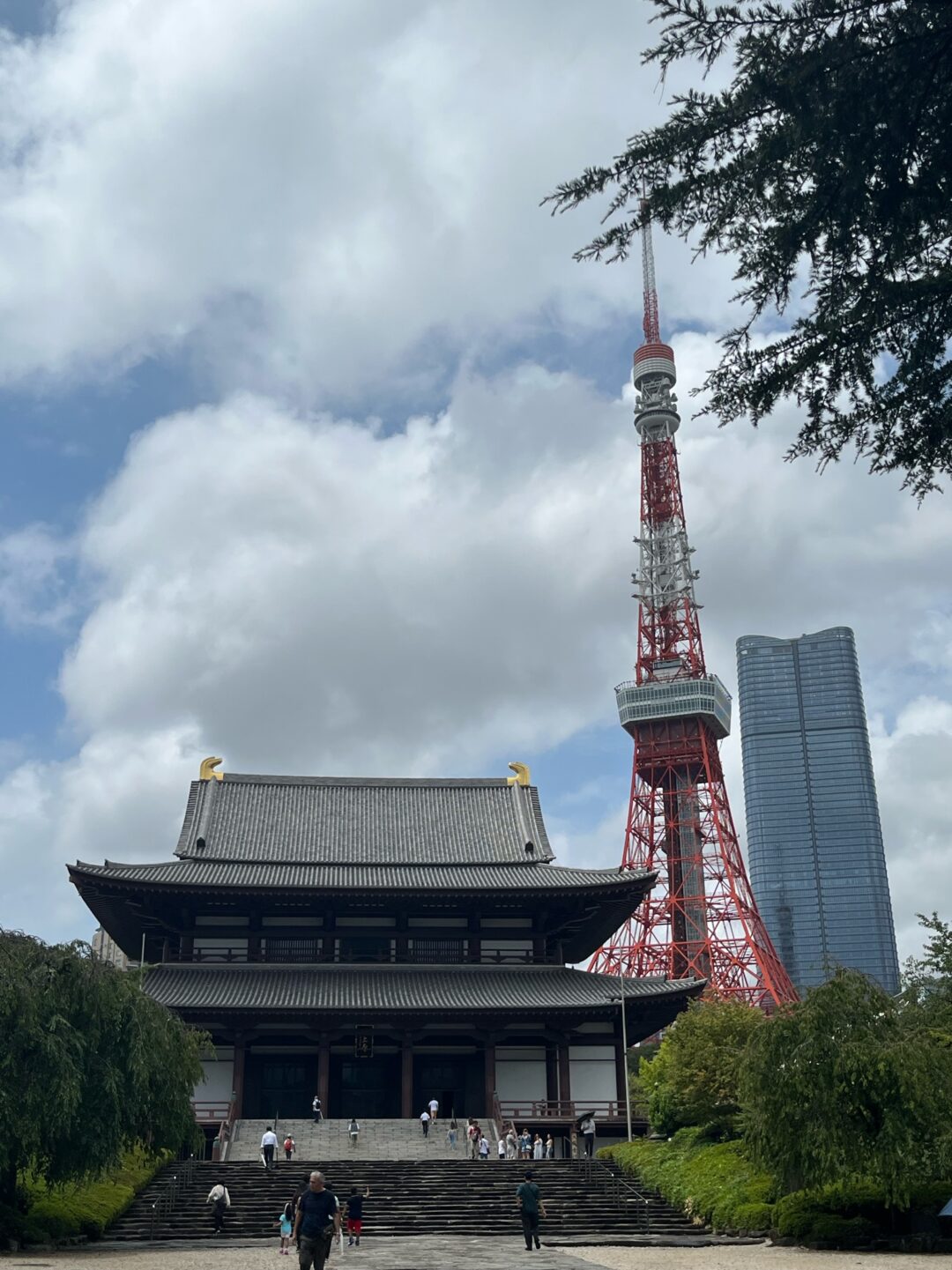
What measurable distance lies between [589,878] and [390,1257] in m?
26.2

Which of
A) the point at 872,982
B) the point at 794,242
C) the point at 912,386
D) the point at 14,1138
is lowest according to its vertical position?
the point at 14,1138

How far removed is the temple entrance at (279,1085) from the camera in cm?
4519

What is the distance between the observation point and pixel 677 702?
95.7 meters

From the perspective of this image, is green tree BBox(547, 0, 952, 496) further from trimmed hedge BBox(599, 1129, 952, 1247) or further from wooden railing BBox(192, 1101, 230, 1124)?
wooden railing BBox(192, 1101, 230, 1124)

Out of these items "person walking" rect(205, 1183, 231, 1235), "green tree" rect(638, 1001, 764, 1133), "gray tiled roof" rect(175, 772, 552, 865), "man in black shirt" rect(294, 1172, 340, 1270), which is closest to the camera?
"man in black shirt" rect(294, 1172, 340, 1270)

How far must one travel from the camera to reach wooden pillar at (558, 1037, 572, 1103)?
44406 millimetres

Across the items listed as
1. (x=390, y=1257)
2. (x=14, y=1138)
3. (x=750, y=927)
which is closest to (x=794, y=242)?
(x=390, y=1257)

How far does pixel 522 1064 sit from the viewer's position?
45.8 m

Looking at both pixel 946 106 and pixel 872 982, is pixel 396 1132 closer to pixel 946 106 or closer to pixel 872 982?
pixel 872 982

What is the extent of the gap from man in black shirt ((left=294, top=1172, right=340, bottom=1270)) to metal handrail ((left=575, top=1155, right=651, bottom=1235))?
1628cm

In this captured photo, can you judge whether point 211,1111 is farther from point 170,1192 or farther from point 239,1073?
point 170,1192

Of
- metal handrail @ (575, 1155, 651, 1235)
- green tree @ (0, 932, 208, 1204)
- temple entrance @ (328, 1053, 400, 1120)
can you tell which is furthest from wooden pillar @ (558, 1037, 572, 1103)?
green tree @ (0, 932, 208, 1204)

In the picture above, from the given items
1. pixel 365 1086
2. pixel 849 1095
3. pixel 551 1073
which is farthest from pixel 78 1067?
pixel 551 1073

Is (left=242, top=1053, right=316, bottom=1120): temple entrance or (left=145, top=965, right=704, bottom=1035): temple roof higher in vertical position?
(left=145, top=965, right=704, bottom=1035): temple roof
